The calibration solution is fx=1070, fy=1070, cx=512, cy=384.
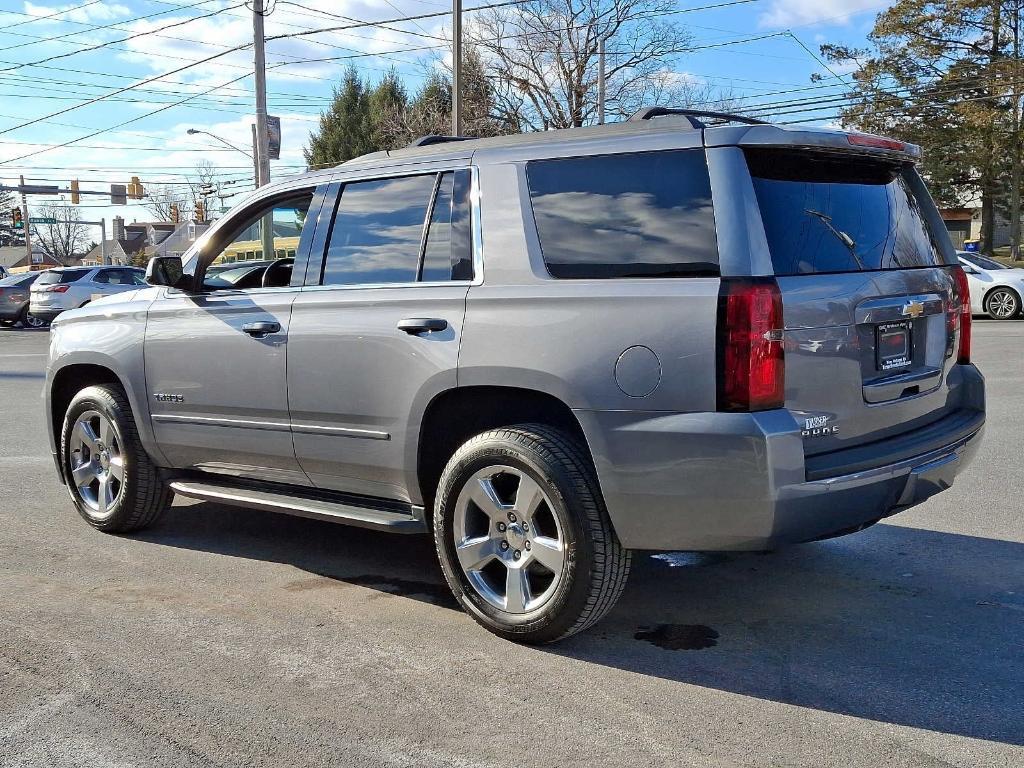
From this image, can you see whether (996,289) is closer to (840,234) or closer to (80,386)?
(840,234)

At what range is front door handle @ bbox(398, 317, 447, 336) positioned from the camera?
14.0 feet

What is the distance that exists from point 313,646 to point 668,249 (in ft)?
6.55

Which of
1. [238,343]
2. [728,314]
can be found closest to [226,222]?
[238,343]

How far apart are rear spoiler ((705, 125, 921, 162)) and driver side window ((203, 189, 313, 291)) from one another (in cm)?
215

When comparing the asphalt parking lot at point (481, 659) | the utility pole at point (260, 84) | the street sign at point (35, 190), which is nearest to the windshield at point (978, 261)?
the utility pole at point (260, 84)

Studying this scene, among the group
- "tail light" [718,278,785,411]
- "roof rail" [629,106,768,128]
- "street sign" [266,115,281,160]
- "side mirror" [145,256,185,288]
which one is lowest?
"tail light" [718,278,785,411]

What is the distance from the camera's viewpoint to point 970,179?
46.8m

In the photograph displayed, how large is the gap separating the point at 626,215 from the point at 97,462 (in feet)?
11.7

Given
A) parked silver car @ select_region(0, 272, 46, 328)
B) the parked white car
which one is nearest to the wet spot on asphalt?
the parked white car

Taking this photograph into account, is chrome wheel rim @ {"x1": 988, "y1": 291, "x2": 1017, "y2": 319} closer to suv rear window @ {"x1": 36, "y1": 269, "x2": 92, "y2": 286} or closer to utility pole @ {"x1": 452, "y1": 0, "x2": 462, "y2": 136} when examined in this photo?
utility pole @ {"x1": 452, "y1": 0, "x2": 462, "y2": 136}

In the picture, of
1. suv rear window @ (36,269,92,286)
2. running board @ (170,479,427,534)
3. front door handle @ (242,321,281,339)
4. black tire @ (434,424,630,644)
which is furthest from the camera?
suv rear window @ (36,269,92,286)

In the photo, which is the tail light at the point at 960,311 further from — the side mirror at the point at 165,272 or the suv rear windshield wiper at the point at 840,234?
the side mirror at the point at 165,272

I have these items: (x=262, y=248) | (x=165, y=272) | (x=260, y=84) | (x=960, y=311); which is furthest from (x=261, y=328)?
A: (x=260, y=84)

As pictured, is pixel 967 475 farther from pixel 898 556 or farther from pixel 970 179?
pixel 970 179
